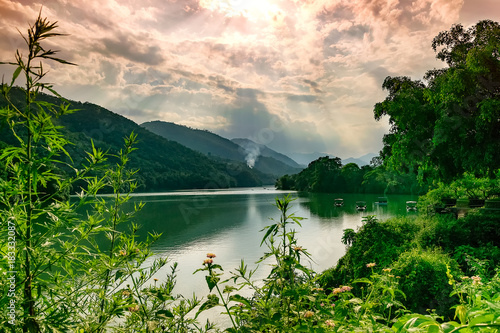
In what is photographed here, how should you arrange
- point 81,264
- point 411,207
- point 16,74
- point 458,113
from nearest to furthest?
point 16,74, point 81,264, point 458,113, point 411,207

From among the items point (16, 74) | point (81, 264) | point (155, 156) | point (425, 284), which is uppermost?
point (155, 156)

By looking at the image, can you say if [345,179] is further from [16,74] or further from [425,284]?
[16,74]

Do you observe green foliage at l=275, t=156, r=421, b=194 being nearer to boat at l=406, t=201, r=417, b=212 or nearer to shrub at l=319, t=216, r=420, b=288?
boat at l=406, t=201, r=417, b=212

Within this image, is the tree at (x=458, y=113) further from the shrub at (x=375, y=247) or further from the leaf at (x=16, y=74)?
the leaf at (x=16, y=74)

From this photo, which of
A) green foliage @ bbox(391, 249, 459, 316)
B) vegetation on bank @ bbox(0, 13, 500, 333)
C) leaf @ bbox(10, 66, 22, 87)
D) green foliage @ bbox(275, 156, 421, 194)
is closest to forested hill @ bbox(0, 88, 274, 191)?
green foliage @ bbox(275, 156, 421, 194)

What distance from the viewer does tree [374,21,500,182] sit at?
9.70 m

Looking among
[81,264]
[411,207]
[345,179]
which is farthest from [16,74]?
[345,179]

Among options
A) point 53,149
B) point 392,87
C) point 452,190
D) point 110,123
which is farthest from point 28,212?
point 110,123

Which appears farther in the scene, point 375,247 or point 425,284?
point 375,247

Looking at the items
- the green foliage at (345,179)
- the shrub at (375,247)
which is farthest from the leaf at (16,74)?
the green foliage at (345,179)

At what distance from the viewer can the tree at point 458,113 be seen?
970 centimetres

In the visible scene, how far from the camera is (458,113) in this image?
10.2 meters

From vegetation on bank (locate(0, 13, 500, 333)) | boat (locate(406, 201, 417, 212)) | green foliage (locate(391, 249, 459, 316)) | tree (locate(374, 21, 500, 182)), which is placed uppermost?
tree (locate(374, 21, 500, 182))

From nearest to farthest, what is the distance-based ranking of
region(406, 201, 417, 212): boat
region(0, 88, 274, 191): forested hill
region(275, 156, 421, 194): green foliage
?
region(406, 201, 417, 212): boat
region(275, 156, 421, 194): green foliage
region(0, 88, 274, 191): forested hill
